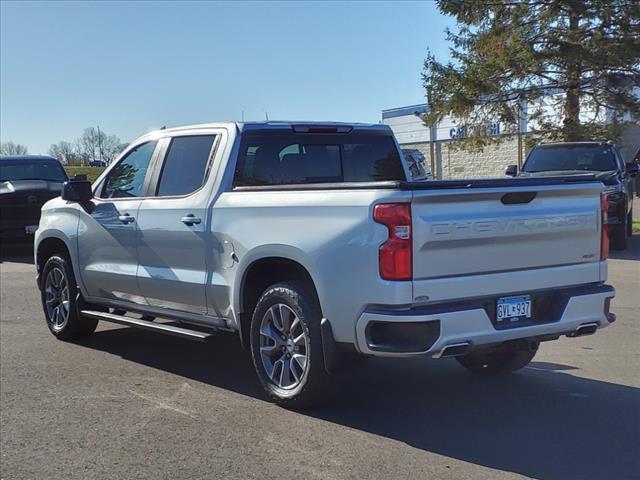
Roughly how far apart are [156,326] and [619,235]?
410 inches

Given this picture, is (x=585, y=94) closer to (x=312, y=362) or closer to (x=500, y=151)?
(x=500, y=151)

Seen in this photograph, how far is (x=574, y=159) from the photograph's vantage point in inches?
577

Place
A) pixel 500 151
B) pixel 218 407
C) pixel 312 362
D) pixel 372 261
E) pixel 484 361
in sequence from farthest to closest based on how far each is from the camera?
pixel 500 151, pixel 484 361, pixel 218 407, pixel 312 362, pixel 372 261

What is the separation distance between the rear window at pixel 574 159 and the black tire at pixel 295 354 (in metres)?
10.3

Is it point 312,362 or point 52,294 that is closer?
point 312,362

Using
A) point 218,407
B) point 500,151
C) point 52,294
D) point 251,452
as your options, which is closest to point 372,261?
point 251,452

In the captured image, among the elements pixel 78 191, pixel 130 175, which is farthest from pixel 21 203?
pixel 130 175

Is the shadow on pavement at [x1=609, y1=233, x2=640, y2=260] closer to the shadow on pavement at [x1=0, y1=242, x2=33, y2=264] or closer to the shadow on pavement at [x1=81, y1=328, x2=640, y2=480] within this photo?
the shadow on pavement at [x1=81, y1=328, x2=640, y2=480]

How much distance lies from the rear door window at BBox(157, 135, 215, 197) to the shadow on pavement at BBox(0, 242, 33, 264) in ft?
32.4

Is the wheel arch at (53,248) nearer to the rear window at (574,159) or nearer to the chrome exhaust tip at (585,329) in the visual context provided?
the chrome exhaust tip at (585,329)

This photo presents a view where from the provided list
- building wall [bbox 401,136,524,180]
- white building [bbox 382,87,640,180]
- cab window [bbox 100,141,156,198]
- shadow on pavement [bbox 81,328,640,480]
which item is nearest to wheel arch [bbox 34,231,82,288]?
cab window [bbox 100,141,156,198]

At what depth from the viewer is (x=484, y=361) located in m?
6.29

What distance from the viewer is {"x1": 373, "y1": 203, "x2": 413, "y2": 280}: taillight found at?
457 cm

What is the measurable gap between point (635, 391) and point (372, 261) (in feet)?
8.40
